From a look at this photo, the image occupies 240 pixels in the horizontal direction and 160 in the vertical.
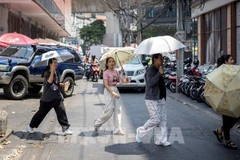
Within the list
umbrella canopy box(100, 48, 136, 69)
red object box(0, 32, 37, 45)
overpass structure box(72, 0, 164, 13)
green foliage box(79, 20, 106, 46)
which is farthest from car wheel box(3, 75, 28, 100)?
green foliage box(79, 20, 106, 46)

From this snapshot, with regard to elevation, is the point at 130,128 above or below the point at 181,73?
Answer: below

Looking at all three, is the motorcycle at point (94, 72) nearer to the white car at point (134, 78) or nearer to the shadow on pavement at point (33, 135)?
the white car at point (134, 78)

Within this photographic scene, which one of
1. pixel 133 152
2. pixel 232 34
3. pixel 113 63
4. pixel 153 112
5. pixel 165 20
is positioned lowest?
pixel 133 152

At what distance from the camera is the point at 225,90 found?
6738 millimetres

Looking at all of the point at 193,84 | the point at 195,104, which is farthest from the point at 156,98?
the point at 193,84

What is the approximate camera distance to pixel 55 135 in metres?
8.54

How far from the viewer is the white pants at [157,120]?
7.34m

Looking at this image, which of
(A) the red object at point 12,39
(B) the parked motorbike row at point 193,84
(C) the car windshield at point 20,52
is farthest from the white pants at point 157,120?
(A) the red object at point 12,39

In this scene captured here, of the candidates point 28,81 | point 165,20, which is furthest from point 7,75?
point 165,20

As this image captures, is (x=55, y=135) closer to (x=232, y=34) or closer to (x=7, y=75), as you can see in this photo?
(x=7, y=75)

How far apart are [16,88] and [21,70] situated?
0.68 meters

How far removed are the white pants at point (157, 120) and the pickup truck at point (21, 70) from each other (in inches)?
280

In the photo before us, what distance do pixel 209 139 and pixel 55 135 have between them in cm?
330

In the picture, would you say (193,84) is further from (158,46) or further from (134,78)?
(158,46)
